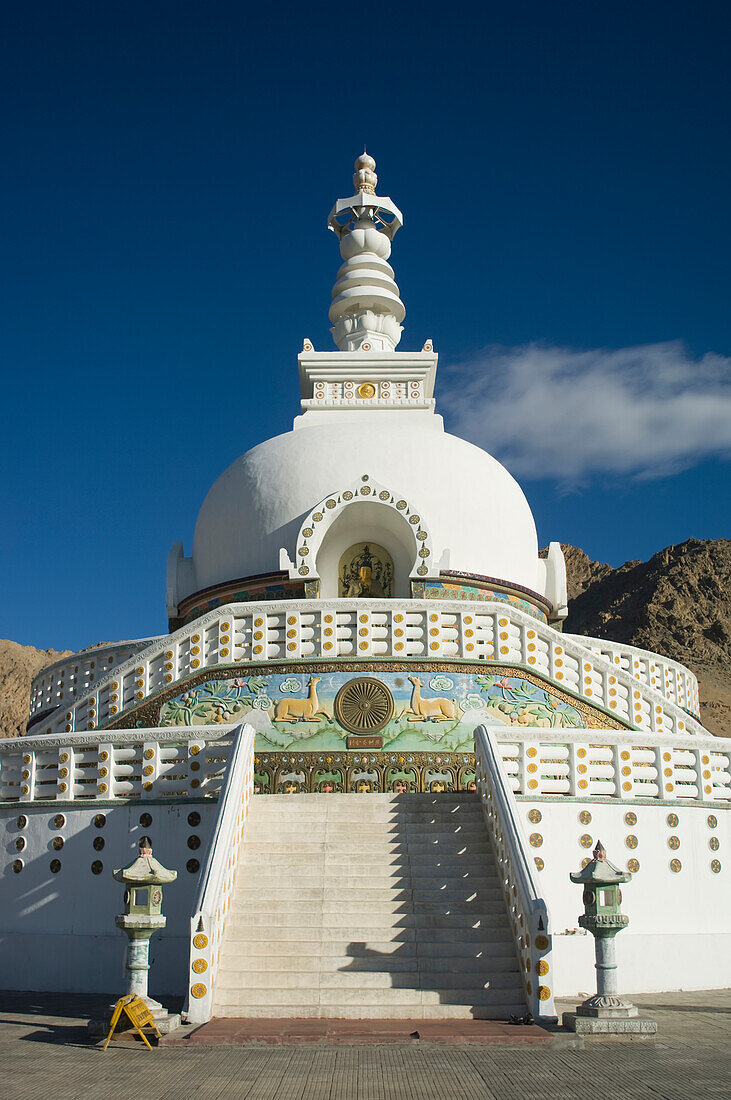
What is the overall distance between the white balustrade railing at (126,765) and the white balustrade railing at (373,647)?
2103mm

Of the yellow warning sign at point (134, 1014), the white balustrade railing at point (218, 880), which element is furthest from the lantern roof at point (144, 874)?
the yellow warning sign at point (134, 1014)

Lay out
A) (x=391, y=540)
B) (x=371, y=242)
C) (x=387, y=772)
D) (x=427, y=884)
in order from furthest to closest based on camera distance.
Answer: (x=371, y=242)
(x=391, y=540)
(x=387, y=772)
(x=427, y=884)

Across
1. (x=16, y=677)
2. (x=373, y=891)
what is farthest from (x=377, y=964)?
(x=16, y=677)

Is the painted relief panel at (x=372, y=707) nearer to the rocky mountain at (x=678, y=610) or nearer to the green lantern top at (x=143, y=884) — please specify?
the green lantern top at (x=143, y=884)

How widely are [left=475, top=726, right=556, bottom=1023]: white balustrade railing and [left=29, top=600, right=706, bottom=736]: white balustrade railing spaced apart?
2.77 meters

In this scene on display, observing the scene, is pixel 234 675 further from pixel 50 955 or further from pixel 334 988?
pixel 334 988

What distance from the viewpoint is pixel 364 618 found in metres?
14.0

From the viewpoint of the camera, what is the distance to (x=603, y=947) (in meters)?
8.77

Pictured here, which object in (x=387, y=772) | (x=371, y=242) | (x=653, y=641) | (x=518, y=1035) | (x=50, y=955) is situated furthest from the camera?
(x=653, y=641)

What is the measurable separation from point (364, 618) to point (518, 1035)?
22.3 feet

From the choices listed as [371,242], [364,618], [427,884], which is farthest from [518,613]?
[371,242]

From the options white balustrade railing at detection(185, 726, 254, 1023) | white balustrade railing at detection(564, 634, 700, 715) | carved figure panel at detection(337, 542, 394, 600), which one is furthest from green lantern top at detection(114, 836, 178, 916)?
white balustrade railing at detection(564, 634, 700, 715)

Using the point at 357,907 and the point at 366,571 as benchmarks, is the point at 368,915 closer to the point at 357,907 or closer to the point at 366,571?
the point at 357,907

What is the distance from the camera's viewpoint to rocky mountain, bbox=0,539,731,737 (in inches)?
2101
